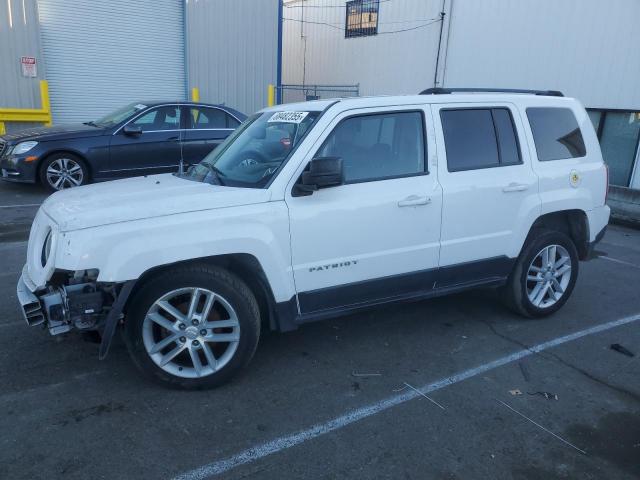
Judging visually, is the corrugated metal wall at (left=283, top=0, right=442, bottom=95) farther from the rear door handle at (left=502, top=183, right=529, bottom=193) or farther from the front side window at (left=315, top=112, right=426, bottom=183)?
the front side window at (left=315, top=112, right=426, bottom=183)

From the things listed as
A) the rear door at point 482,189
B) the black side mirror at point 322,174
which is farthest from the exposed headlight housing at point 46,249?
the rear door at point 482,189

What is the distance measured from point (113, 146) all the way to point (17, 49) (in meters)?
6.84

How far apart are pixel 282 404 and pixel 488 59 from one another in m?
14.3

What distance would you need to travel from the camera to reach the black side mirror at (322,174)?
3273 millimetres

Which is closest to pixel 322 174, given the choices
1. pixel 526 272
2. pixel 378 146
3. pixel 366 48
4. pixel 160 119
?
pixel 378 146

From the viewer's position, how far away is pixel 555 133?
4.52 m

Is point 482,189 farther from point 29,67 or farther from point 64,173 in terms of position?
point 29,67

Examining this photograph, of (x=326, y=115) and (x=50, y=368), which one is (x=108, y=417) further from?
(x=326, y=115)

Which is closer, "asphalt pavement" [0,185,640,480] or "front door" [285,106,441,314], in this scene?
"asphalt pavement" [0,185,640,480]

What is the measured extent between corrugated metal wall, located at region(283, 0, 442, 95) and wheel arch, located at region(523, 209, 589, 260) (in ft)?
45.4

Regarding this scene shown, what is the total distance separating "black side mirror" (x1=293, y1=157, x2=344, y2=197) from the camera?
327cm

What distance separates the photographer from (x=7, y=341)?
3.90m

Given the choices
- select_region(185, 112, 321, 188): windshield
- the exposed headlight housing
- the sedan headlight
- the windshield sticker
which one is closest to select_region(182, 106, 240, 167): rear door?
the sedan headlight

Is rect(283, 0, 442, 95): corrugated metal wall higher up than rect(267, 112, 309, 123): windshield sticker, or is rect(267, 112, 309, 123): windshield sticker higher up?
rect(283, 0, 442, 95): corrugated metal wall
